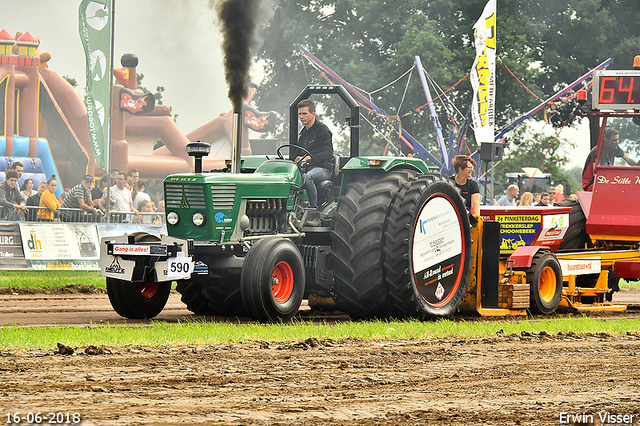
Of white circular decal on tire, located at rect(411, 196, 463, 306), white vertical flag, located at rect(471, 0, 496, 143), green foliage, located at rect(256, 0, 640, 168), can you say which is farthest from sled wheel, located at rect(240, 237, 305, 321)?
green foliage, located at rect(256, 0, 640, 168)

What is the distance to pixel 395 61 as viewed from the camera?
3719cm

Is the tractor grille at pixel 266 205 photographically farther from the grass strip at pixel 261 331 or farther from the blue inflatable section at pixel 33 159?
the blue inflatable section at pixel 33 159

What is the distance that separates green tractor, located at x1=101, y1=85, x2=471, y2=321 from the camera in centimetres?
878

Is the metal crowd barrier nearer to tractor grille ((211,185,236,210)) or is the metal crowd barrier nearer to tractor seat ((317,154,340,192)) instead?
tractor seat ((317,154,340,192))

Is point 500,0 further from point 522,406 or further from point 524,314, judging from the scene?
point 522,406

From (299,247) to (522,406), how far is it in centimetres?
484

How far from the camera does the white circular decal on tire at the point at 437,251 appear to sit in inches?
379

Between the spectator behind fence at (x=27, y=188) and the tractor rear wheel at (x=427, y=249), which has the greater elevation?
the spectator behind fence at (x=27, y=188)

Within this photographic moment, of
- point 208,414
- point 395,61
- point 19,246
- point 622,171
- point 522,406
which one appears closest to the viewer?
point 208,414

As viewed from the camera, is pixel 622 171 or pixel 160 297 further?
pixel 622 171

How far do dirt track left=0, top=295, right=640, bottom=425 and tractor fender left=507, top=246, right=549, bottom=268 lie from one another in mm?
2971

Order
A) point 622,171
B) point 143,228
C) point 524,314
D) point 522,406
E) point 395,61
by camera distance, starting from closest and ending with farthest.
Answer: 1. point 522,406
2. point 524,314
3. point 622,171
4. point 143,228
5. point 395,61

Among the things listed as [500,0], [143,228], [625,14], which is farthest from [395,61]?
[143,228]

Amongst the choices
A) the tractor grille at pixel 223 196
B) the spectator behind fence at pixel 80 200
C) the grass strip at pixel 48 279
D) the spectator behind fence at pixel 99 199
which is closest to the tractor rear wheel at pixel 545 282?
the tractor grille at pixel 223 196
